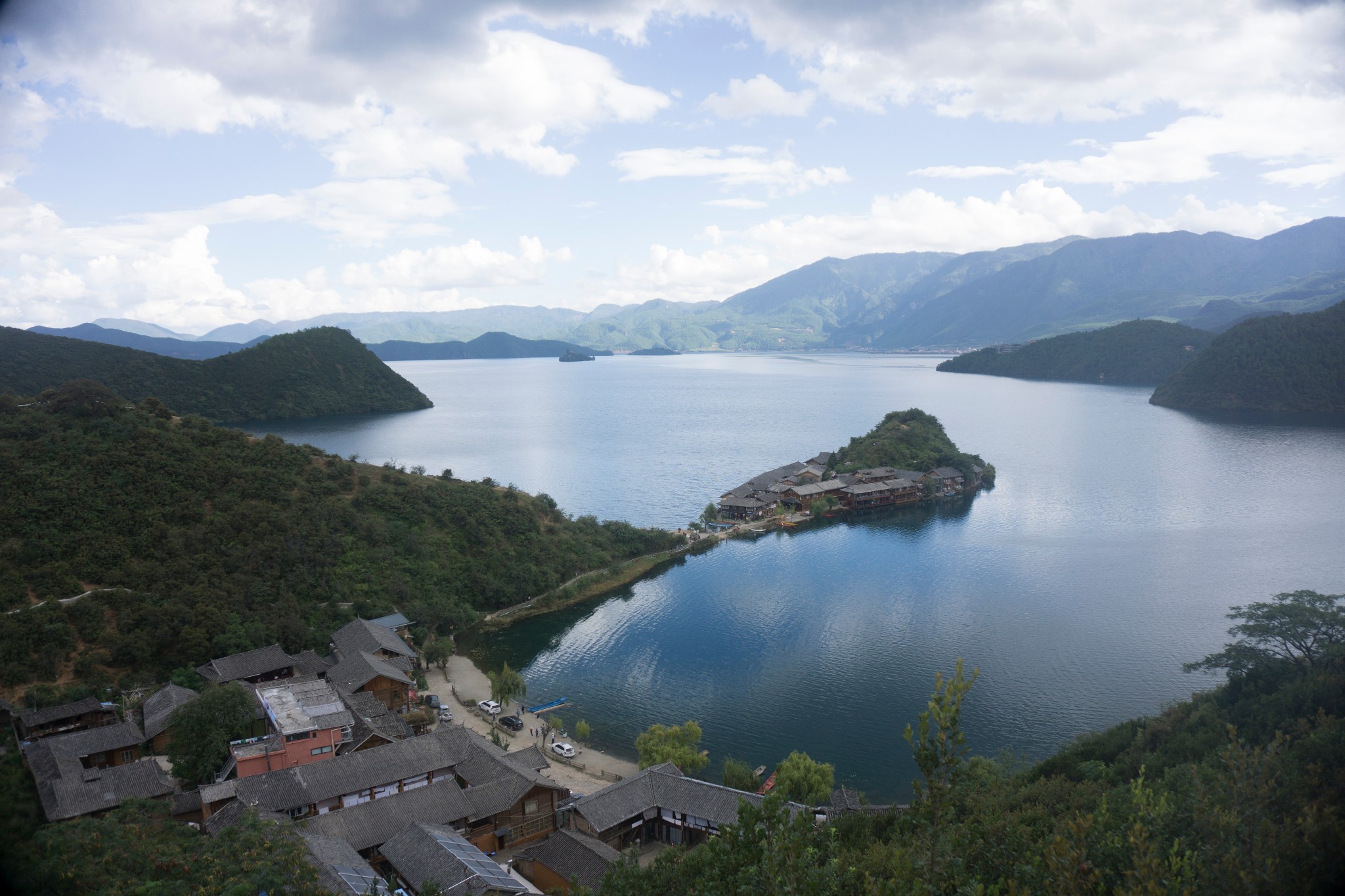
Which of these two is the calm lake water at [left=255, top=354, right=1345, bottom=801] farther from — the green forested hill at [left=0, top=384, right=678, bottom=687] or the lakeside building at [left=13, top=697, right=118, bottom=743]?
the lakeside building at [left=13, top=697, right=118, bottom=743]

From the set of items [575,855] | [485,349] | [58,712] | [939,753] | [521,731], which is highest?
[485,349]

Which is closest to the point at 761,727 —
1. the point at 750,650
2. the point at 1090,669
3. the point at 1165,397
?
the point at 750,650

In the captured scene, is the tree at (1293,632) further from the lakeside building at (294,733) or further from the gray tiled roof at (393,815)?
the lakeside building at (294,733)

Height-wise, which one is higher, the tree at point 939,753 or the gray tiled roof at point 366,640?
the tree at point 939,753

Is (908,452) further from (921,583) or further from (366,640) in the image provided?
(366,640)

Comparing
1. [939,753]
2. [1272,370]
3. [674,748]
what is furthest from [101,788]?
[1272,370]

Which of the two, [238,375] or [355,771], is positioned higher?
[238,375]

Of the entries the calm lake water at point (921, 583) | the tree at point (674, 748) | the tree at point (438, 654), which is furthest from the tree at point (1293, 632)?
the tree at point (438, 654)

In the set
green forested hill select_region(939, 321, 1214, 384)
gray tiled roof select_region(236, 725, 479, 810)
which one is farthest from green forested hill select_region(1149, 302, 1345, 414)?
gray tiled roof select_region(236, 725, 479, 810)
